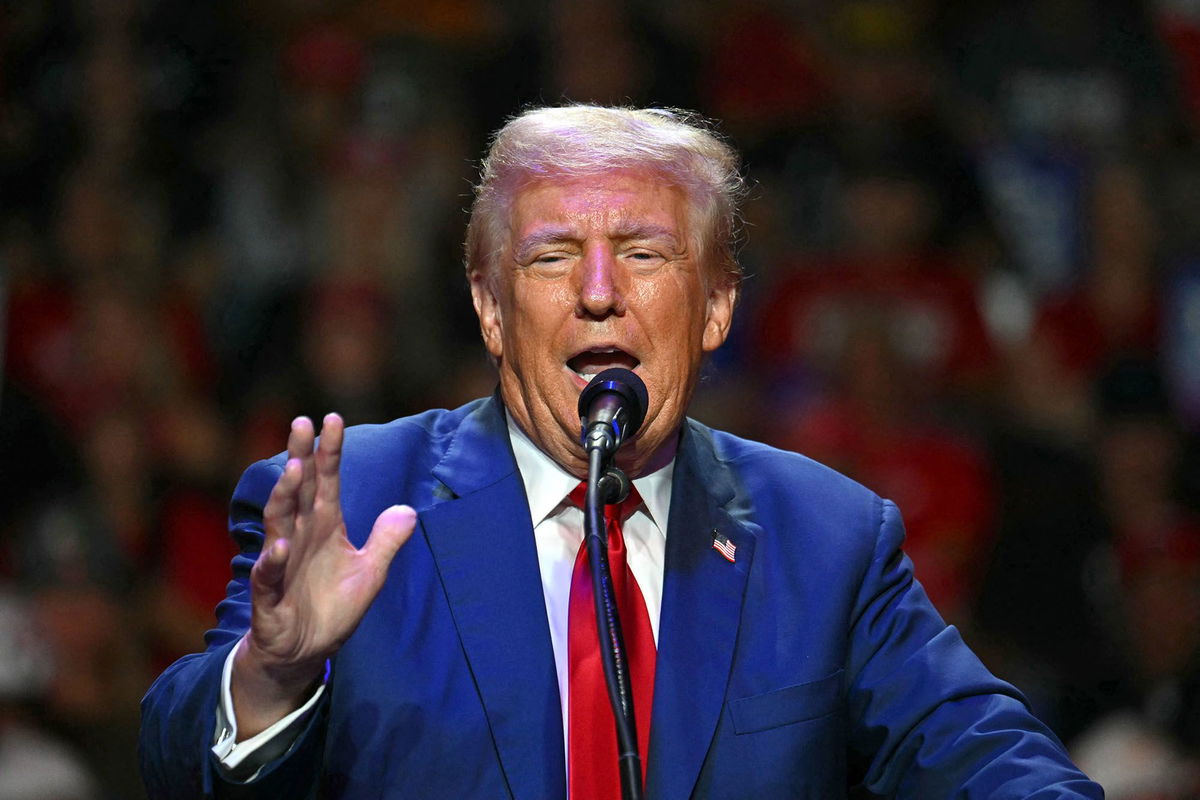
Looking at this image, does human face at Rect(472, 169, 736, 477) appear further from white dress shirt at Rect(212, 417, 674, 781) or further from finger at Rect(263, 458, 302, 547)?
finger at Rect(263, 458, 302, 547)

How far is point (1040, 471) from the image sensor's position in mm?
4621

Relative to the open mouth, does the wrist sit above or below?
below

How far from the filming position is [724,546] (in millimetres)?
2137

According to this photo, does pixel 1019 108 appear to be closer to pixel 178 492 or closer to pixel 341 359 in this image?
pixel 341 359

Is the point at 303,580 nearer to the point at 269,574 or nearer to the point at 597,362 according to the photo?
the point at 269,574

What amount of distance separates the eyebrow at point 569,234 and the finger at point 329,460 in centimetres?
59

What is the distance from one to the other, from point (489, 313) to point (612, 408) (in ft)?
1.80

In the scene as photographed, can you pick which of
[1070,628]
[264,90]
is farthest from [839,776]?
[264,90]

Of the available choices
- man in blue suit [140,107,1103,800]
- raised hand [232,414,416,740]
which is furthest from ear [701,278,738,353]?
raised hand [232,414,416,740]

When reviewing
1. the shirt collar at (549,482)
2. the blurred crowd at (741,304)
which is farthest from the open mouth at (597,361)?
the blurred crowd at (741,304)

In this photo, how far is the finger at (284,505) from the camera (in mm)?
1608

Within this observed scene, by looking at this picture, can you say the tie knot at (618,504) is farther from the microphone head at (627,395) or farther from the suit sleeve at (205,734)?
the suit sleeve at (205,734)

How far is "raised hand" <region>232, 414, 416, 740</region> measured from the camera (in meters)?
1.62

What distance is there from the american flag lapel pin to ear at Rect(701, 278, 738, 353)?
327mm
